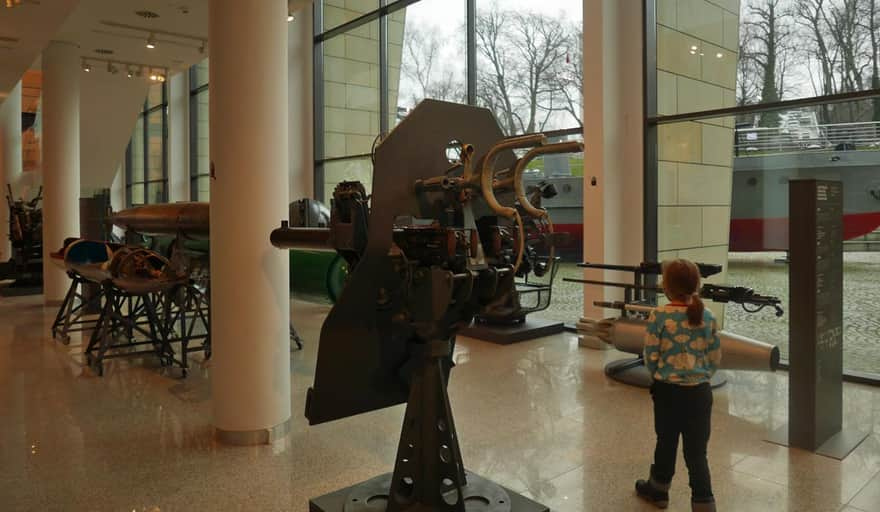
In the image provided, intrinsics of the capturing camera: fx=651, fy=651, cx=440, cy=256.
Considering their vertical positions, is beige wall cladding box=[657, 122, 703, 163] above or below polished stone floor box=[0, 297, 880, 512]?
above

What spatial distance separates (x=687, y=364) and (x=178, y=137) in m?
13.2

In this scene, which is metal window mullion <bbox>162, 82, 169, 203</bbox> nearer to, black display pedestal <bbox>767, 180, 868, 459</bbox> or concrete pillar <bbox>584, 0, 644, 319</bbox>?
concrete pillar <bbox>584, 0, 644, 319</bbox>

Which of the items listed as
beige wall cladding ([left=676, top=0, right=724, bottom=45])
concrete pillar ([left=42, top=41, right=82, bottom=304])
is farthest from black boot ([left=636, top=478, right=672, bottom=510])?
concrete pillar ([left=42, top=41, right=82, bottom=304])

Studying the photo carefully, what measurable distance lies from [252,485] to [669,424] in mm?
1787

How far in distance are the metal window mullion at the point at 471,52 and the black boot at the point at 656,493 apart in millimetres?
5426

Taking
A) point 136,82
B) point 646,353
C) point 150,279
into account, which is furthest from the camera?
point 136,82

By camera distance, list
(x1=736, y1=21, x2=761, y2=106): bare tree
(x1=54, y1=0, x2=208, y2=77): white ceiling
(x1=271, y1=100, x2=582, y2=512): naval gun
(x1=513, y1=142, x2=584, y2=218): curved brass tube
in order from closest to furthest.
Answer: (x1=513, y1=142, x2=584, y2=218): curved brass tube < (x1=271, y1=100, x2=582, y2=512): naval gun < (x1=736, y1=21, x2=761, y2=106): bare tree < (x1=54, y1=0, x2=208, y2=77): white ceiling

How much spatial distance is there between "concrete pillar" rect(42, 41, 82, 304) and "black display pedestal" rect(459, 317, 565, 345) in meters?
5.58

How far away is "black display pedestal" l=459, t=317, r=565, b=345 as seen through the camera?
5.94 meters

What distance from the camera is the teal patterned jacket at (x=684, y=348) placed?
2398 millimetres

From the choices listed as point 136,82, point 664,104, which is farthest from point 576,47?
point 136,82

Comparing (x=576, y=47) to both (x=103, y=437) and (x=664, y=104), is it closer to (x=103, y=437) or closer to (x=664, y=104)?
(x=664, y=104)

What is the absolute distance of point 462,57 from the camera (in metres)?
7.75

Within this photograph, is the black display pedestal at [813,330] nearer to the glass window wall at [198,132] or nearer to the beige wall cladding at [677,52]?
the beige wall cladding at [677,52]
